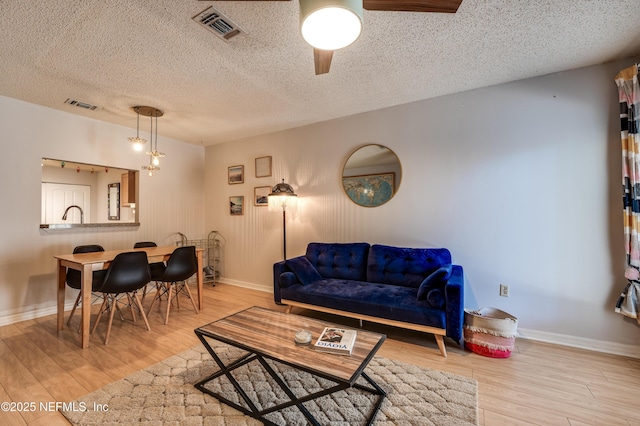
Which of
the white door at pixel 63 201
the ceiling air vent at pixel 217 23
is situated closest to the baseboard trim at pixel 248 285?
the white door at pixel 63 201

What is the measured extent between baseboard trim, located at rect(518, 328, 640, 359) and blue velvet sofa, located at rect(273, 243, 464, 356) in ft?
2.73

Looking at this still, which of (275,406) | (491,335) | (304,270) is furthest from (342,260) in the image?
(275,406)

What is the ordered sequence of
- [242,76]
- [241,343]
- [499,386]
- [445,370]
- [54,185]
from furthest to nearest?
[54,185] < [242,76] < [445,370] < [499,386] < [241,343]

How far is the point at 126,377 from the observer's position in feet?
6.54

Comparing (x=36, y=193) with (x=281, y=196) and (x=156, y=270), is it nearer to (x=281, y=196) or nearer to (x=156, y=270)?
(x=156, y=270)

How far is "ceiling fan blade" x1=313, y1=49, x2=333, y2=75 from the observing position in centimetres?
171

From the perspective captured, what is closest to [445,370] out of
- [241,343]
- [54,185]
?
[241,343]

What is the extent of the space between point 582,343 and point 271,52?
12.2 ft

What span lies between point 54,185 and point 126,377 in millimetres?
2889

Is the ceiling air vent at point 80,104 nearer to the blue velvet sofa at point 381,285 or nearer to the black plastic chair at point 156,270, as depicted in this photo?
the black plastic chair at point 156,270

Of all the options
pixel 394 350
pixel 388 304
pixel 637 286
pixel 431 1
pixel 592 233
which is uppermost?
pixel 431 1

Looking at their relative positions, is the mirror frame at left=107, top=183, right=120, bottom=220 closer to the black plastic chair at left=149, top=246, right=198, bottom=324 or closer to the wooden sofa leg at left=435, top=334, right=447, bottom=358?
the black plastic chair at left=149, top=246, right=198, bottom=324

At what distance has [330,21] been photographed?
52.6 inches

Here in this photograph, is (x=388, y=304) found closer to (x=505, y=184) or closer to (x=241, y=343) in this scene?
(x=241, y=343)
